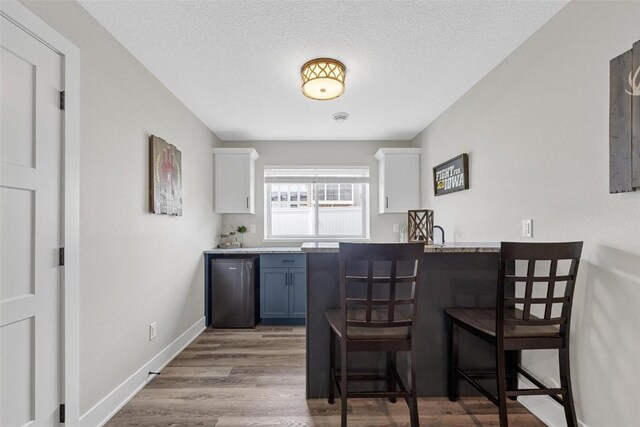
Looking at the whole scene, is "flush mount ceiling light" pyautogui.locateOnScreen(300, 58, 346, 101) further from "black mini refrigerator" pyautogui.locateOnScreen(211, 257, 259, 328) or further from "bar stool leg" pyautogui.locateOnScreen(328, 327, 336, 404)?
"black mini refrigerator" pyautogui.locateOnScreen(211, 257, 259, 328)

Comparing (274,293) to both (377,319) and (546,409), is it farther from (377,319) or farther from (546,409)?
(546,409)

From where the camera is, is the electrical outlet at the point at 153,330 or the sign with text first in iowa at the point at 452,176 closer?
the electrical outlet at the point at 153,330

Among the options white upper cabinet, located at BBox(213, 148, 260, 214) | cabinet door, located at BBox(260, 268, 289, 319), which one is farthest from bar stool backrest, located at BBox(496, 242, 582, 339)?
white upper cabinet, located at BBox(213, 148, 260, 214)

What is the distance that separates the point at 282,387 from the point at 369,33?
2.54 metres

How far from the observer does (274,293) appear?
3.83 metres

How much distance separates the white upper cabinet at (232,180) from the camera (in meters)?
4.21

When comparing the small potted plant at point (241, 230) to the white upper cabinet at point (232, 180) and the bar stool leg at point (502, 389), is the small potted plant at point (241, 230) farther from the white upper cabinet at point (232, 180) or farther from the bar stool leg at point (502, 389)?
the bar stool leg at point (502, 389)

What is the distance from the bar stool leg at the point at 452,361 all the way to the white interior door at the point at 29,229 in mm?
2277

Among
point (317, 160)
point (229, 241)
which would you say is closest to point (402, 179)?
point (317, 160)

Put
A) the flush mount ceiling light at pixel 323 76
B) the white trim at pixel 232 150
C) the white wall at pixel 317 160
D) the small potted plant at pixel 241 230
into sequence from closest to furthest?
the flush mount ceiling light at pixel 323 76 < the white trim at pixel 232 150 < the small potted plant at pixel 241 230 < the white wall at pixel 317 160

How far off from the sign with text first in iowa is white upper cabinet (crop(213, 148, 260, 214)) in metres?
2.40

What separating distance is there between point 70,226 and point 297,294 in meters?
2.58

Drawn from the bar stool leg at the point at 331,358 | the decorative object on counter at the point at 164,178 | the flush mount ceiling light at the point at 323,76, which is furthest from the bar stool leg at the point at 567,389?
the decorative object on counter at the point at 164,178

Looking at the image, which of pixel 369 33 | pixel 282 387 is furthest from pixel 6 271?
pixel 369 33
